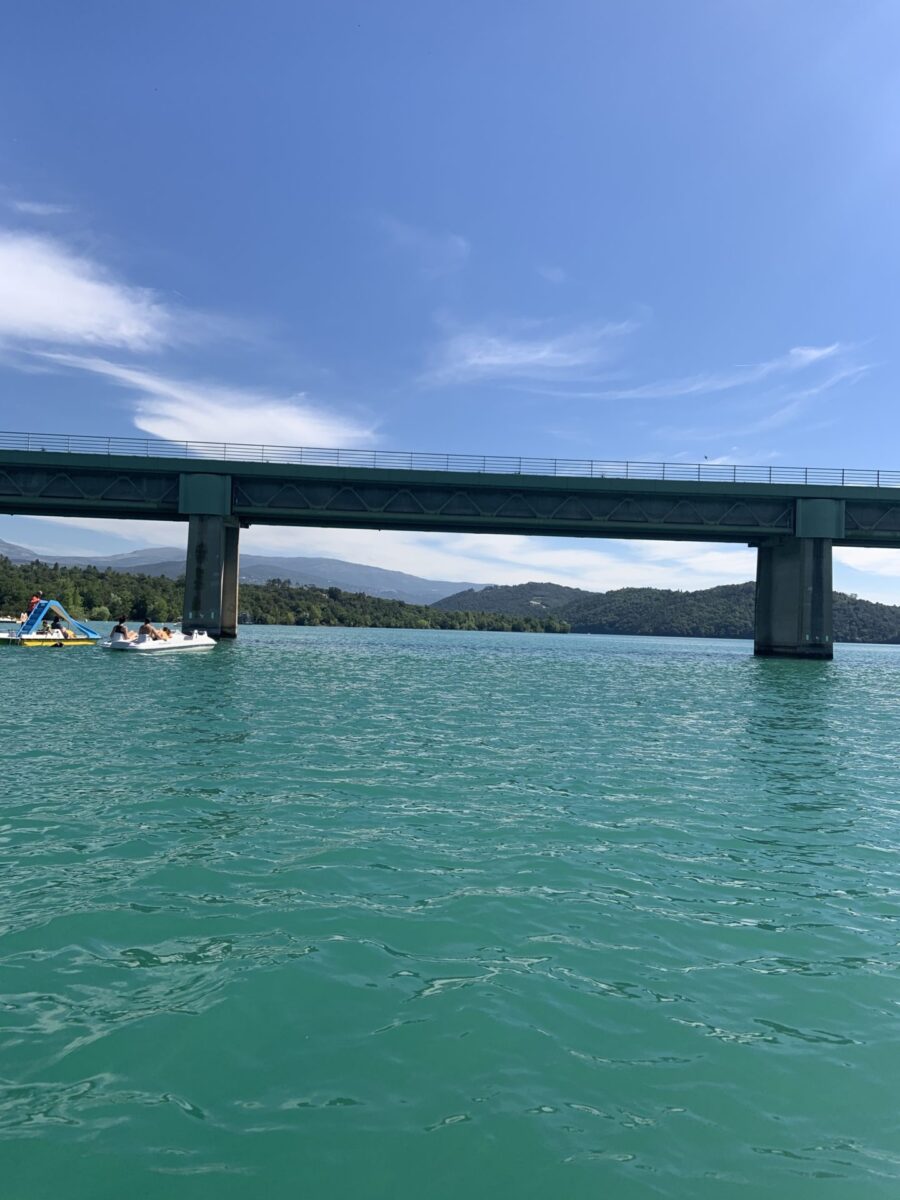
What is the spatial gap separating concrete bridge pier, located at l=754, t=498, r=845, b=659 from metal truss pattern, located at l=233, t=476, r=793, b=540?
69.6 inches

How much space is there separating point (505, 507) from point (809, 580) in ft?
84.4

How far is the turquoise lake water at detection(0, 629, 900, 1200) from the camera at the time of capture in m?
4.52

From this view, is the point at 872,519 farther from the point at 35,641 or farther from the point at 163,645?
the point at 35,641

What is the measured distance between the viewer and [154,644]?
2093 inches

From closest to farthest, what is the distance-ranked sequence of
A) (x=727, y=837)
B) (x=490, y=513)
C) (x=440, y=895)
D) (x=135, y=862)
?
1. (x=440, y=895)
2. (x=135, y=862)
3. (x=727, y=837)
4. (x=490, y=513)

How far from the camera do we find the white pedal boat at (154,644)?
52.1 metres

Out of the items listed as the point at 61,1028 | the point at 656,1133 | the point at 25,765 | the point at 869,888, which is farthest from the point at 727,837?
the point at 25,765

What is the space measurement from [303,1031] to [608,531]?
220ft

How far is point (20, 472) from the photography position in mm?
64000

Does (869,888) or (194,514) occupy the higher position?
(194,514)

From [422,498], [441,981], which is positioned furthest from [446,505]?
[441,981]

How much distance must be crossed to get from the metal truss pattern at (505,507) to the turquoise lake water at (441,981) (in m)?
52.2

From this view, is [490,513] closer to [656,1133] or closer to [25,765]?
[25,765]

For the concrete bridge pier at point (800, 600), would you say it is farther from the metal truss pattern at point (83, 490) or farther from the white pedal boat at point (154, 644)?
the metal truss pattern at point (83, 490)
